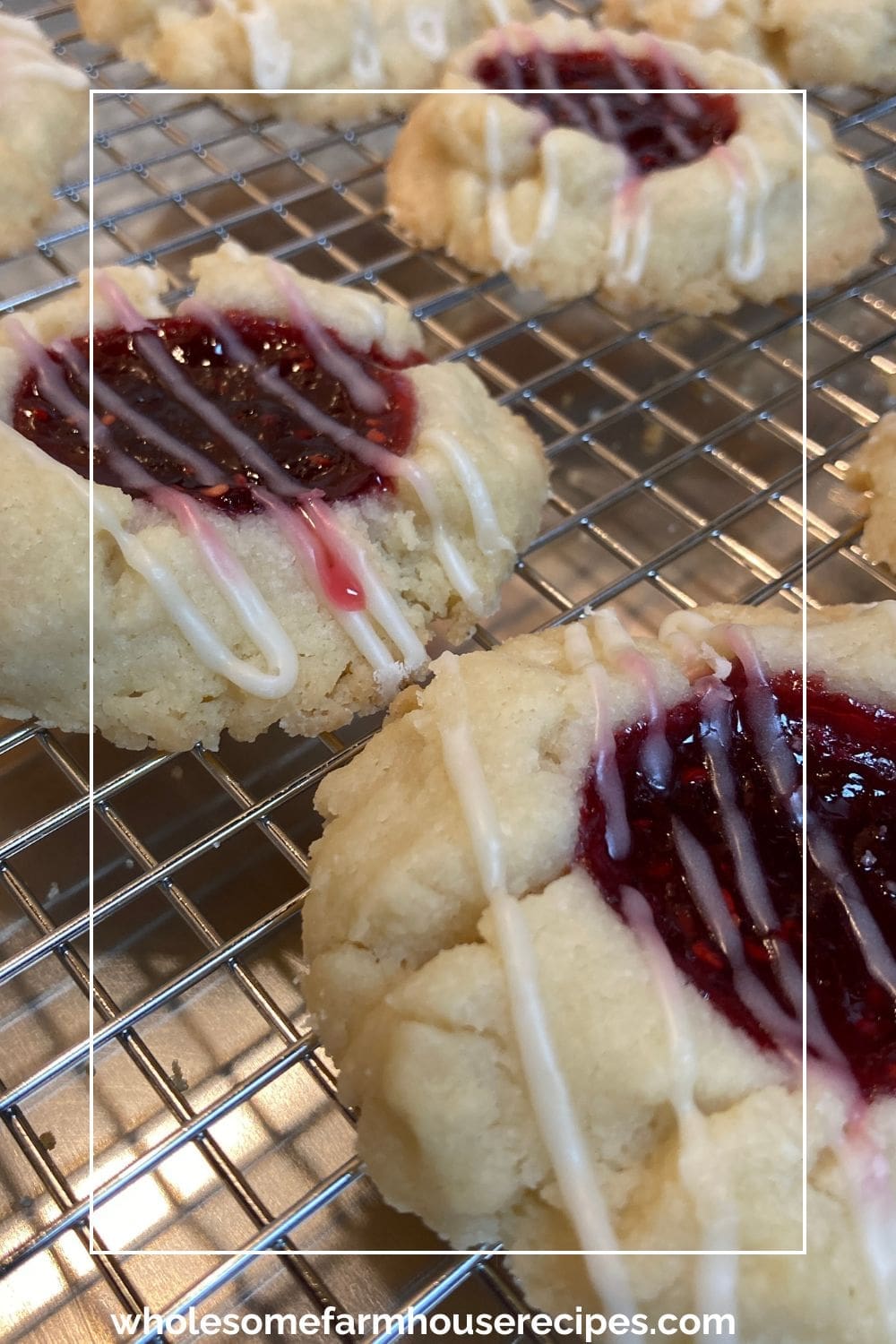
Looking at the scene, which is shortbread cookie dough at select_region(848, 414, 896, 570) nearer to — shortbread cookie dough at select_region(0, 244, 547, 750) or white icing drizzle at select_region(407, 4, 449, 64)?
shortbread cookie dough at select_region(0, 244, 547, 750)

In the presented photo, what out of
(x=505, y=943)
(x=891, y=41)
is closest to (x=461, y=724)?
(x=505, y=943)

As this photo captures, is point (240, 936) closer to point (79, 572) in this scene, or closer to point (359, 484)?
point (79, 572)

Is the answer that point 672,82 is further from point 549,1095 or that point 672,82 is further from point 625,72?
point 549,1095

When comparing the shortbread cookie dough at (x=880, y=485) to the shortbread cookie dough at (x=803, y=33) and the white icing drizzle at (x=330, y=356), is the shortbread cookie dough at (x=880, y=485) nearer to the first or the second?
the white icing drizzle at (x=330, y=356)

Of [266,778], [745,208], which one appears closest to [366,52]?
[745,208]

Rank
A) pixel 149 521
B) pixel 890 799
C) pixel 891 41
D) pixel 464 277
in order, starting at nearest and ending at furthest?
pixel 890 799 → pixel 149 521 → pixel 464 277 → pixel 891 41

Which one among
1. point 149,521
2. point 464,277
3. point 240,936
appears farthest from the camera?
point 464,277

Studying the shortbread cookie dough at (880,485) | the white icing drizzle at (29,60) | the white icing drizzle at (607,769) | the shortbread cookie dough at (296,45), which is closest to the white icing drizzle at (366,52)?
the shortbread cookie dough at (296,45)
